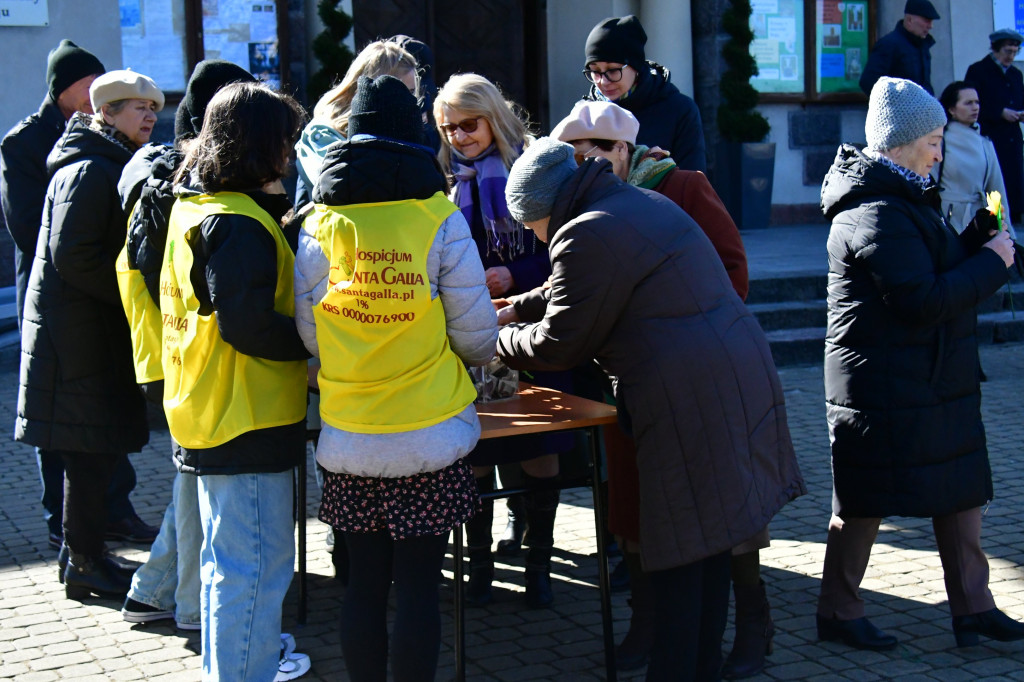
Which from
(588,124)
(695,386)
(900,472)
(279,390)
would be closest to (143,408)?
(279,390)

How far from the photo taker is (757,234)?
38.1 ft

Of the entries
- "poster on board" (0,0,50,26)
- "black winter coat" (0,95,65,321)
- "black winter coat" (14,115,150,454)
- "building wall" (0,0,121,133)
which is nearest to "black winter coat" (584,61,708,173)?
"black winter coat" (14,115,150,454)

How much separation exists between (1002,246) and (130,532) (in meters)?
3.52

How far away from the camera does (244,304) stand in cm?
314

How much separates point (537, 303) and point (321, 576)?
5.43 ft

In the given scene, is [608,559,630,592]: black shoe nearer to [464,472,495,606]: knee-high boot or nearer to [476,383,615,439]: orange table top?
[464,472,495,606]: knee-high boot

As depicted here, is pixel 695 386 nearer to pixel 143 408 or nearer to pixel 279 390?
pixel 279 390

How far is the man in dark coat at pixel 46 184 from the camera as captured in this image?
4953mm

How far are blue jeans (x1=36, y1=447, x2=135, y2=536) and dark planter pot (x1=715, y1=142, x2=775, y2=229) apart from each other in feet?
24.8

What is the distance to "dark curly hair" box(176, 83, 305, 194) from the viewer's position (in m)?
3.19

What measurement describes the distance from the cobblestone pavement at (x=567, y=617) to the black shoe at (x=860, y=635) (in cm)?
3

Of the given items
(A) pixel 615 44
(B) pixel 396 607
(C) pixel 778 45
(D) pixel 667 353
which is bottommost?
(B) pixel 396 607

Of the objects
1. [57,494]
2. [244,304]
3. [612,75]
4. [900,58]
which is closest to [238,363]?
[244,304]

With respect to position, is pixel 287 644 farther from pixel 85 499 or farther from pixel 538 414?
pixel 538 414
